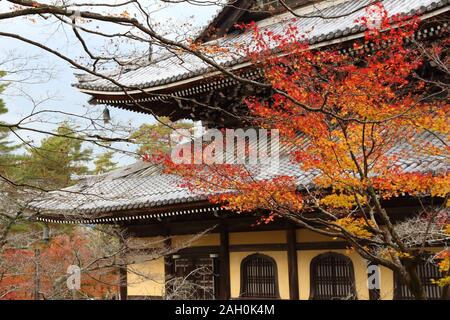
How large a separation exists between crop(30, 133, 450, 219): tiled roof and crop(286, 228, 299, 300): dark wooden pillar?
59.6 inches

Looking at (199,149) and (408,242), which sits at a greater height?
(199,149)

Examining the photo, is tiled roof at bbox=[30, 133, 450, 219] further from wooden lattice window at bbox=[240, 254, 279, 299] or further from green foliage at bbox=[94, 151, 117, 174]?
green foliage at bbox=[94, 151, 117, 174]

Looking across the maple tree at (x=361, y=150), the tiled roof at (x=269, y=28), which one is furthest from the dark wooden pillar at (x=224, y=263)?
the tiled roof at (x=269, y=28)

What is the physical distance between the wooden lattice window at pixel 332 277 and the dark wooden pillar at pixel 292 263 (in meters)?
0.33

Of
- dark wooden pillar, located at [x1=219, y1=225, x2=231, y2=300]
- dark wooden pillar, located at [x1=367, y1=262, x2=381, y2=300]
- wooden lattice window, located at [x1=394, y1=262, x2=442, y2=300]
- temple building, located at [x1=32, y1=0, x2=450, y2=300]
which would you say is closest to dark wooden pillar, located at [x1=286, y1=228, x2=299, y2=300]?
temple building, located at [x1=32, y1=0, x2=450, y2=300]

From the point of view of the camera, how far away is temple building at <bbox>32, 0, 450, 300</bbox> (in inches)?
350

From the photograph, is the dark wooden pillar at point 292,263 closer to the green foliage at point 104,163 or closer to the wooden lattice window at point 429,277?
the wooden lattice window at point 429,277

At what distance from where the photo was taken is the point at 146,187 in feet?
37.6

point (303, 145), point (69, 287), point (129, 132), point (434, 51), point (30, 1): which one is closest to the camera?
point (30, 1)

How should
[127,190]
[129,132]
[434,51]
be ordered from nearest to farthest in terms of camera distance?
1. [129,132]
2. [434,51]
3. [127,190]

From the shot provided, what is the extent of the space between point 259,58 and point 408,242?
13.2ft

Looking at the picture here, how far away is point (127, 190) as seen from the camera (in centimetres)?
1166

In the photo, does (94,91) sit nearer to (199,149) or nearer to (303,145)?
(199,149)
